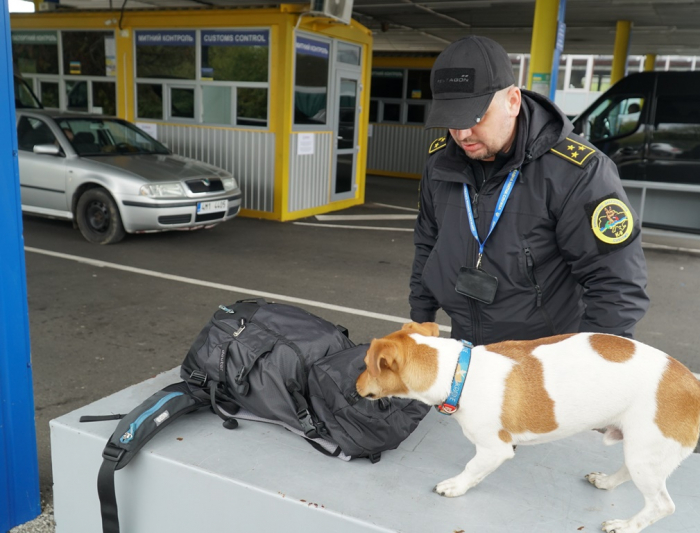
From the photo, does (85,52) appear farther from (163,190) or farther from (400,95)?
(400,95)

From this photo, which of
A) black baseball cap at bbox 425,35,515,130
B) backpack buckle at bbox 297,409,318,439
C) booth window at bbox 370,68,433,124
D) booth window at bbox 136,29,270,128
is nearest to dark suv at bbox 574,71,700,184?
booth window at bbox 136,29,270,128

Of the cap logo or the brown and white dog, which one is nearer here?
the brown and white dog

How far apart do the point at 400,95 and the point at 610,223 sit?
16.2 m

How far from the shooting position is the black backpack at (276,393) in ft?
6.82

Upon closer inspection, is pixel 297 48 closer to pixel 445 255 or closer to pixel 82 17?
pixel 82 17

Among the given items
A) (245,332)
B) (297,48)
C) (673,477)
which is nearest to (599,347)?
(673,477)

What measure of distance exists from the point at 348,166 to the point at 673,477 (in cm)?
1089

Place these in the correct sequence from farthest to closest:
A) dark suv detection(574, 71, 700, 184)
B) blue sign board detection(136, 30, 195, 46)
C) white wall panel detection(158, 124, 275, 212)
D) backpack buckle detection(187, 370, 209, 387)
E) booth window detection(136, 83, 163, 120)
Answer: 1. booth window detection(136, 83, 163, 120)
2. blue sign board detection(136, 30, 195, 46)
3. white wall panel detection(158, 124, 275, 212)
4. dark suv detection(574, 71, 700, 184)
5. backpack buckle detection(187, 370, 209, 387)

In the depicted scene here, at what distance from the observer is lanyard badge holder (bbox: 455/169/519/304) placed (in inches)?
84.7

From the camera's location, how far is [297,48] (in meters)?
10.4

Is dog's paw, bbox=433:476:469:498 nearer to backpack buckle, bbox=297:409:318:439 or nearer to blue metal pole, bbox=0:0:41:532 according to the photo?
backpack buckle, bbox=297:409:318:439

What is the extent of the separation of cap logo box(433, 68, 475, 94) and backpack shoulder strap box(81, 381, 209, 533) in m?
1.34

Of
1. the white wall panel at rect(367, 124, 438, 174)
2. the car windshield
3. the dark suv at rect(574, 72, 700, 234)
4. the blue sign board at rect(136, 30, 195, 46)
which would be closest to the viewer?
the car windshield

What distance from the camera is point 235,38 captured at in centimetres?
1060
